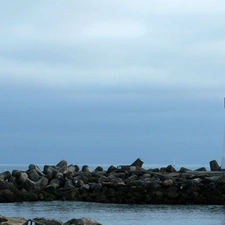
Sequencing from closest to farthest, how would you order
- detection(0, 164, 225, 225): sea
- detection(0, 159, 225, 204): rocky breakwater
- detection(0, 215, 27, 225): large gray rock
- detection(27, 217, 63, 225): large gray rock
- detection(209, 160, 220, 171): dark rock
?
1. detection(0, 215, 27, 225): large gray rock
2. detection(27, 217, 63, 225): large gray rock
3. detection(0, 164, 225, 225): sea
4. detection(0, 159, 225, 204): rocky breakwater
5. detection(209, 160, 220, 171): dark rock

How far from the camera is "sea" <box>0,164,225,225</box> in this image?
94.3 feet

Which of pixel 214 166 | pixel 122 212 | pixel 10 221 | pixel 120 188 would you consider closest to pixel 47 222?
pixel 10 221

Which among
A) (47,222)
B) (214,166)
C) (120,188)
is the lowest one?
(47,222)

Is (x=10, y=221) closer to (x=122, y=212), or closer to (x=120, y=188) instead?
(x=122, y=212)

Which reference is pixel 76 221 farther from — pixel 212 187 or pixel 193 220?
pixel 212 187

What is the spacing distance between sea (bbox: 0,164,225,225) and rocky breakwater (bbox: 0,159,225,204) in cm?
64

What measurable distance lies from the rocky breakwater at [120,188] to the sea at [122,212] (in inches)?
25.0

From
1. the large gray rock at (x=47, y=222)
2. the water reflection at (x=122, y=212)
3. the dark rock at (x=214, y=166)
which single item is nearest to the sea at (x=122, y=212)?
the water reflection at (x=122, y=212)

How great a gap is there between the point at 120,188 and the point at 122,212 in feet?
12.2

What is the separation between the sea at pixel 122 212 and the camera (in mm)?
28750

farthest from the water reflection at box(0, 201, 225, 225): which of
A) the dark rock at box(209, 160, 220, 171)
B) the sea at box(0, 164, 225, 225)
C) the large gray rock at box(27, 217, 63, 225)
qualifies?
the dark rock at box(209, 160, 220, 171)

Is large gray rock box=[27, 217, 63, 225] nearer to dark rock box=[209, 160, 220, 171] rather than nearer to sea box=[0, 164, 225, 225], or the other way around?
sea box=[0, 164, 225, 225]

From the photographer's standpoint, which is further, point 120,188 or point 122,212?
point 120,188

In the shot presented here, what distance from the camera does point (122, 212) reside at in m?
31.4
